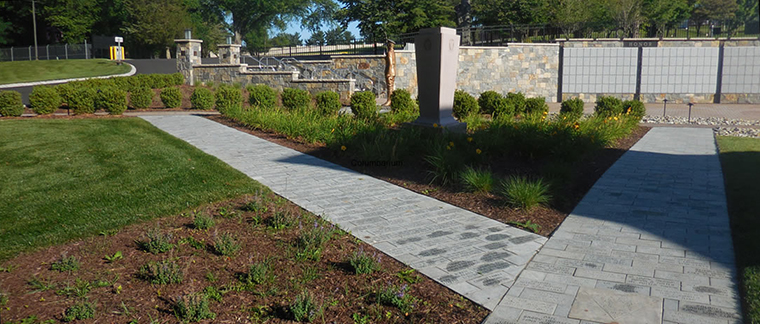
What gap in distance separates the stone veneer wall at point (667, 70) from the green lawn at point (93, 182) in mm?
17370

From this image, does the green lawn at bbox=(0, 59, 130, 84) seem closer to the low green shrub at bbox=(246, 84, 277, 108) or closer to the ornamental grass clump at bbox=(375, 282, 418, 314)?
the low green shrub at bbox=(246, 84, 277, 108)

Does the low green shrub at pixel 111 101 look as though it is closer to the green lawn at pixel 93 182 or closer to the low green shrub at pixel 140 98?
A: the low green shrub at pixel 140 98

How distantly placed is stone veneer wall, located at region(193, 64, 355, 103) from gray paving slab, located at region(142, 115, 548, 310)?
1021cm

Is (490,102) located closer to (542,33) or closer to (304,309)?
(304,309)

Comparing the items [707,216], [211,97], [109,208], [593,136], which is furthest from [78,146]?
[707,216]

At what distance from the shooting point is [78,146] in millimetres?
9758

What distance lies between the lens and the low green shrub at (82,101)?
14471 mm

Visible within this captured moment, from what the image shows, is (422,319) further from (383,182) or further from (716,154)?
(716,154)

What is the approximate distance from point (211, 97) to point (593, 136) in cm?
1131

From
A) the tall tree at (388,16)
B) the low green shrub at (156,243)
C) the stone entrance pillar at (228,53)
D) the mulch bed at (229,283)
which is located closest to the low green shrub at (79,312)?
the mulch bed at (229,283)

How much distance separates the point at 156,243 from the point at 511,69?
1998 cm

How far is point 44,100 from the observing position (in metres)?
14.2

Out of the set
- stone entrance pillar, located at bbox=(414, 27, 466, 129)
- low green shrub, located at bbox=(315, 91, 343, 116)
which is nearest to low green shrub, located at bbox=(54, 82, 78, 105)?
low green shrub, located at bbox=(315, 91, 343, 116)

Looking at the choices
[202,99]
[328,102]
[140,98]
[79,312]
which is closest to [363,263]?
[79,312]
